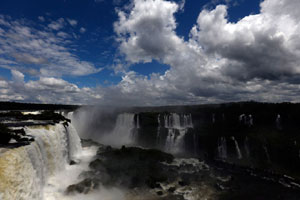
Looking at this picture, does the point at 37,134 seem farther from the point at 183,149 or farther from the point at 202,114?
the point at 202,114

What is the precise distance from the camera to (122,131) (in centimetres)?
5819

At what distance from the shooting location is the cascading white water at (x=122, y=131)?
55016mm

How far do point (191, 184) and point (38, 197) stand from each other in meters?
18.4

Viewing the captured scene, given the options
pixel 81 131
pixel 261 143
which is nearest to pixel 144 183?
pixel 261 143

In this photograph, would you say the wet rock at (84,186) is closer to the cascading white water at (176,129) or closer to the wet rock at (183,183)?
the wet rock at (183,183)

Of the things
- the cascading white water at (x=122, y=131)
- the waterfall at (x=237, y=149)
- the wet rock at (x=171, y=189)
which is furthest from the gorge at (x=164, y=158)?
the cascading white water at (x=122, y=131)

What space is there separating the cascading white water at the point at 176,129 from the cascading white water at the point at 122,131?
12.0 meters

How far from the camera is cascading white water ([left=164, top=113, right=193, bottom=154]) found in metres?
45.9

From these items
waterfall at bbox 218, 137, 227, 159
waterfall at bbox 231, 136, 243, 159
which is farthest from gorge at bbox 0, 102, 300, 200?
waterfall at bbox 218, 137, 227, 159

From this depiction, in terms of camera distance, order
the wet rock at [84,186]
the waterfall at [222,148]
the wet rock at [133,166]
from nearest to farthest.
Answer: the wet rock at [84,186] → the wet rock at [133,166] → the waterfall at [222,148]

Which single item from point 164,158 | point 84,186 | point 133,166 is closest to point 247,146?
point 164,158

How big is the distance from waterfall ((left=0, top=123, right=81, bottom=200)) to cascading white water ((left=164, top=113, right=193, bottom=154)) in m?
29.0

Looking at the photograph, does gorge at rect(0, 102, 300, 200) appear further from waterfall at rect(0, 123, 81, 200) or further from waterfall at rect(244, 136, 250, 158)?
waterfall at rect(244, 136, 250, 158)

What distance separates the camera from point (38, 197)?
1404 centimetres
